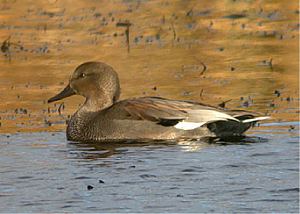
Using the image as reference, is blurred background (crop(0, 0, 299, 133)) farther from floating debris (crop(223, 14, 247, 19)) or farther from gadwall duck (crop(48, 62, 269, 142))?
gadwall duck (crop(48, 62, 269, 142))

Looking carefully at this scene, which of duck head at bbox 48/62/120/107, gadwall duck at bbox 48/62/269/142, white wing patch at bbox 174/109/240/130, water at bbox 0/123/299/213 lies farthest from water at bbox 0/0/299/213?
duck head at bbox 48/62/120/107

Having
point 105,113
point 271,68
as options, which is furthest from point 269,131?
point 271,68

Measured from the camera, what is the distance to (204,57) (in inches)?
551

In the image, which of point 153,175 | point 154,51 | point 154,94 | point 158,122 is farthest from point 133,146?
point 154,51

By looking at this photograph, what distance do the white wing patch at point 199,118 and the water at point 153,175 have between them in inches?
11.7

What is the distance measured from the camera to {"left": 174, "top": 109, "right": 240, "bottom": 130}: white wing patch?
9.33m

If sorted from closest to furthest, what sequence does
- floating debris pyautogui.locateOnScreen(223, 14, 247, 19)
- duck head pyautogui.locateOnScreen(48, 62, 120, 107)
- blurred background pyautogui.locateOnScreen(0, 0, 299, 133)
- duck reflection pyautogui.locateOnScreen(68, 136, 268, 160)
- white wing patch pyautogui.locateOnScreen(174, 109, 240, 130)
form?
duck reflection pyautogui.locateOnScreen(68, 136, 268, 160) → white wing patch pyautogui.locateOnScreen(174, 109, 240, 130) → duck head pyautogui.locateOnScreen(48, 62, 120, 107) → blurred background pyautogui.locateOnScreen(0, 0, 299, 133) → floating debris pyautogui.locateOnScreen(223, 14, 247, 19)

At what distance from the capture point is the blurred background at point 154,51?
1135cm

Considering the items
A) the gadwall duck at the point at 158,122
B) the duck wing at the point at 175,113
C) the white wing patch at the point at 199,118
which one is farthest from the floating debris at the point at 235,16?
the white wing patch at the point at 199,118

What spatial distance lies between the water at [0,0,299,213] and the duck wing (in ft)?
1.14

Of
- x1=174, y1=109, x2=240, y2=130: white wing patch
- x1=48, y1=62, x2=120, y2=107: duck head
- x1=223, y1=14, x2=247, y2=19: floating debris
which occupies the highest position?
x1=223, y1=14, x2=247, y2=19: floating debris

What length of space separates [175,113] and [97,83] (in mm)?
1107

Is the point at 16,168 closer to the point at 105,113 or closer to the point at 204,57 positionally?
the point at 105,113

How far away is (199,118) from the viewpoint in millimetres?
9391
